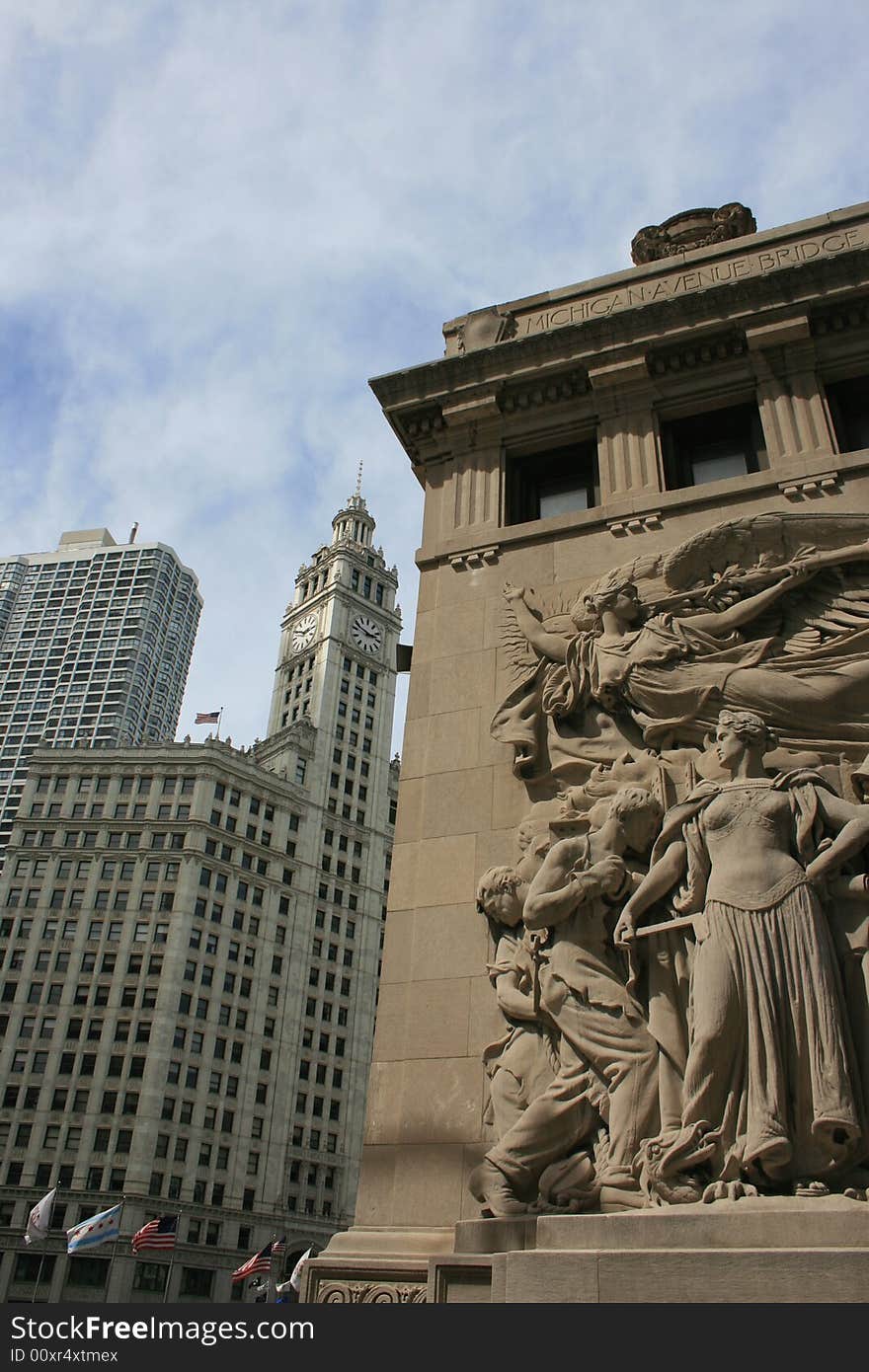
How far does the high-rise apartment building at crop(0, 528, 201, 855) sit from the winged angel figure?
137828mm

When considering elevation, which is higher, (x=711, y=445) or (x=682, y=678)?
(x=711, y=445)

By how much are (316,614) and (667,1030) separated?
12130 centimetres

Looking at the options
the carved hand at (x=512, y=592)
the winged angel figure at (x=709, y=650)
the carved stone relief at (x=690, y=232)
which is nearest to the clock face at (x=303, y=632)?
the carved stone relief at (x=690, y=232)

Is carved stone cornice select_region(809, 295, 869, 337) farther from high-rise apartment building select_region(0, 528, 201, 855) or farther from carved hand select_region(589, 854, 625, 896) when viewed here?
high-rise apartment building select_region(0, 528, 201, 855)

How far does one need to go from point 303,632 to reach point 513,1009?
397 ft

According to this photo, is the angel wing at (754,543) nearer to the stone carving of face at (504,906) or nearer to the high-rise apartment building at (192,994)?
the stone carving of face at (504,906)

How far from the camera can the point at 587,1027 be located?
10.3 m

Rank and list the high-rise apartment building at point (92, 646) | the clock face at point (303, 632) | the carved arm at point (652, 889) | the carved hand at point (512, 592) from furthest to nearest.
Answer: the high-rise apartment building at point (92, 646) → the clock face at point (303, 632) → the carved hand at point (512, 592) → the carved arm at point (652, 889)

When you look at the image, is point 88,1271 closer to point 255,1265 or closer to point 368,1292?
point 255,1265

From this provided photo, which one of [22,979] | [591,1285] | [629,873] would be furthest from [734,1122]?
[22,979]

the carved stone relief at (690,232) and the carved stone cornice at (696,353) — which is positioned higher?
the carved stone relief at (690,232)

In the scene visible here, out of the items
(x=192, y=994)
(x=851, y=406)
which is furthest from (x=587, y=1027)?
(x=192, y=994)

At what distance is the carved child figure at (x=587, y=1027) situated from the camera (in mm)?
9758

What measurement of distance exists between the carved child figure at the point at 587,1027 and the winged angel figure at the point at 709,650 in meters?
1.49
